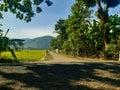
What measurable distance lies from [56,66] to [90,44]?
44.1 m

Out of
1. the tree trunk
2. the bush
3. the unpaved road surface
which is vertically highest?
the tree trunk

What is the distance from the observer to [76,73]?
6879mm

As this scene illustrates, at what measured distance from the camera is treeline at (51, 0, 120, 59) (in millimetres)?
43206

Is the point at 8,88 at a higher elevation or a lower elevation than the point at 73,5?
lower

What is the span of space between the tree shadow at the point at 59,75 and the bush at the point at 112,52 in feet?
107

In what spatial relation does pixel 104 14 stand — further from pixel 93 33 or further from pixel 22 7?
pixel 22 7

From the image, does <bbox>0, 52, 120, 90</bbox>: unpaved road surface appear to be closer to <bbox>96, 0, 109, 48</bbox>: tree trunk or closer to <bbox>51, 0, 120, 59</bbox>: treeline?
<bbox>51, 0, 120, 59</bbox>: treeline

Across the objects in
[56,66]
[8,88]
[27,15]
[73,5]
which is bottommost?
[8,88]

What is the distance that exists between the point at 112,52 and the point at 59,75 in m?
34.6

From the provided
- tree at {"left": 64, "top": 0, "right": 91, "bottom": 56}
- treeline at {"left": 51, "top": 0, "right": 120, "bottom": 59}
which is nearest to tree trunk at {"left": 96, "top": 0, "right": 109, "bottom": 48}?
treeline at {"left": 51, "top": 0, "right": 120, "bottom": 59}

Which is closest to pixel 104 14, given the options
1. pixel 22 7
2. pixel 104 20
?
pixel 104 20

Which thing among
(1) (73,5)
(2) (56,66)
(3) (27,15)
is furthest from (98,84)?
(1) (73,5)

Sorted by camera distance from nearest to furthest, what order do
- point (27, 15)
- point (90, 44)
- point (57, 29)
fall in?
point (27, 15) < point (90, 44) < point (57, 29)

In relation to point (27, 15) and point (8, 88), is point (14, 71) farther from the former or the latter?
point (27, 15)
